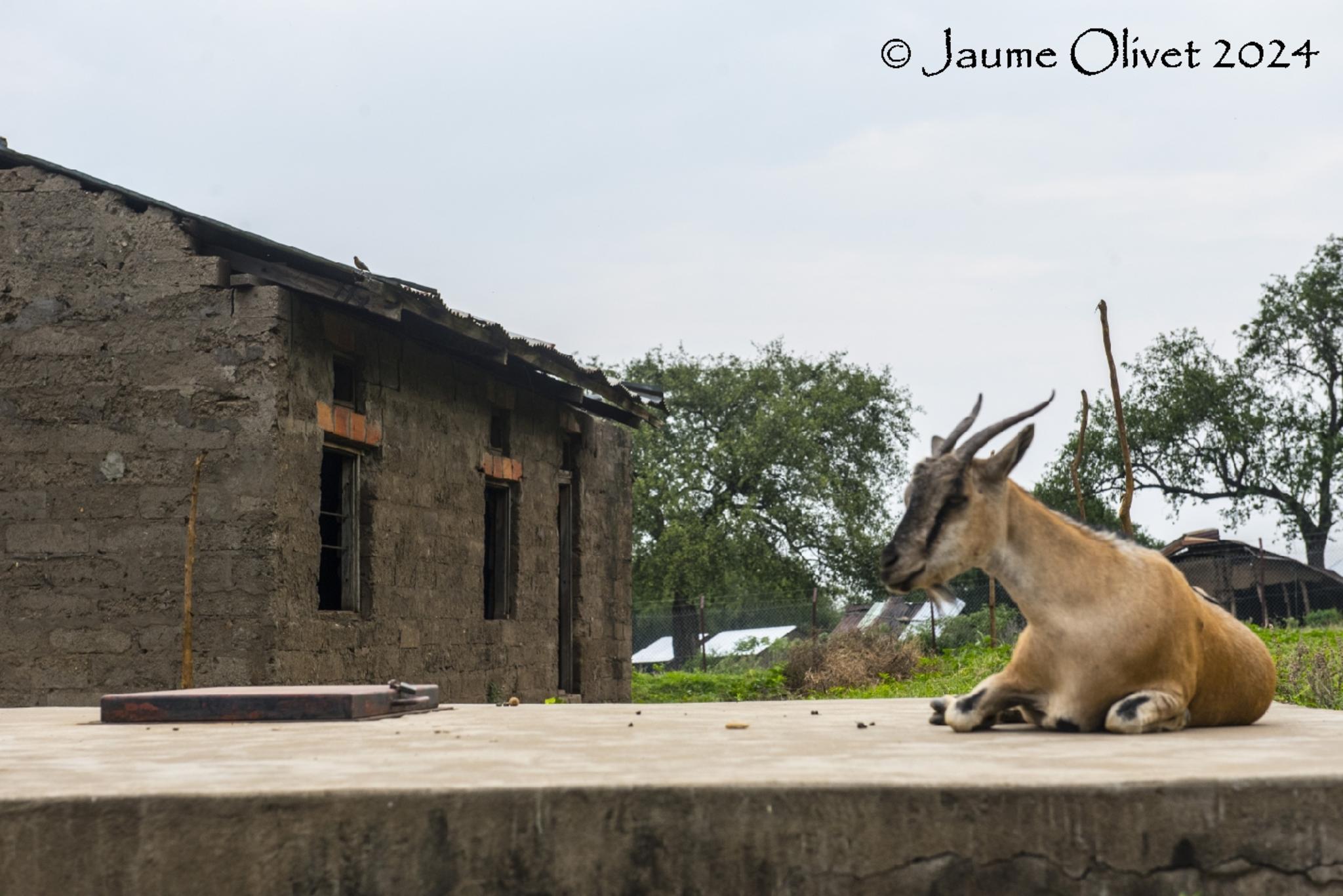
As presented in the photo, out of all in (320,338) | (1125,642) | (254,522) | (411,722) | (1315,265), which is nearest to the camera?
(1125,642)

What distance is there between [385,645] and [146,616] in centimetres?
196

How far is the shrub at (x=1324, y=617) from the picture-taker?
969 inches

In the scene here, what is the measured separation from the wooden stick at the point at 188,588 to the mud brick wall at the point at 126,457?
0.09 m

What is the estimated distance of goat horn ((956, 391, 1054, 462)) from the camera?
4.12 meters

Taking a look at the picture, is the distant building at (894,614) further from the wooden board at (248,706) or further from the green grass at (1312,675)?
the wooden board at (248,706)

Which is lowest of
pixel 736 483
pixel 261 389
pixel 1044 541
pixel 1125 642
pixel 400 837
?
pixel 400 837

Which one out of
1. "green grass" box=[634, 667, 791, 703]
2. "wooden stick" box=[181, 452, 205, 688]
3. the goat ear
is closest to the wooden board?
the goat ear

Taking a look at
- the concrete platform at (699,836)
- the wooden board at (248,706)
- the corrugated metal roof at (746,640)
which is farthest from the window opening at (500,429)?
the corrugated metal roof at (746,640)

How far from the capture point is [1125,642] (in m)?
3.96

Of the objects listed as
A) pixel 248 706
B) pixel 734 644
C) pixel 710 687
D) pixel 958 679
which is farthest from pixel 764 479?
pixel 248 706

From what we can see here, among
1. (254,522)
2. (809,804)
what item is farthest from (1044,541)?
(254,522)

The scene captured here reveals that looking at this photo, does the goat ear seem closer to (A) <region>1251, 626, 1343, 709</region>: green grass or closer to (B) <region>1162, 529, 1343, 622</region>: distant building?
(A) <region>1251, 626, 1343, 709</region>: green grass

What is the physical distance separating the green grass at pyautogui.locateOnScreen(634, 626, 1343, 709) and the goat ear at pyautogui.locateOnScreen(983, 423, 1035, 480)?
490 centimetres

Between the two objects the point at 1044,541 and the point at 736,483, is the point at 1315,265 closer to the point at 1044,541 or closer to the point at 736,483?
the point at 736,483
